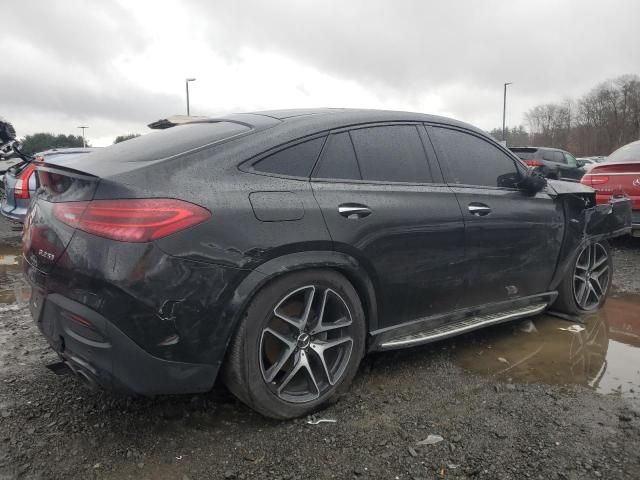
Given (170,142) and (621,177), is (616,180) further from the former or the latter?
(170,142)

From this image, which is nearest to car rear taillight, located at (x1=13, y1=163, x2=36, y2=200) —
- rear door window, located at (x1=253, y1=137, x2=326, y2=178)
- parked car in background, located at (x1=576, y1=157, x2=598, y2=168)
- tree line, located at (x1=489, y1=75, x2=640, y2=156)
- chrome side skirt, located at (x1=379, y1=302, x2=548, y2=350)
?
rear door window, located at (x1=253, y1=137, x2=326, y2=178)

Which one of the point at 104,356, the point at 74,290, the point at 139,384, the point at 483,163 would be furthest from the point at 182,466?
the point at 483,163

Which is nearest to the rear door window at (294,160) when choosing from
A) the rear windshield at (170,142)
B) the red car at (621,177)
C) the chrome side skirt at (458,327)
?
the rear windshield at (170,142)

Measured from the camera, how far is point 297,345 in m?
2.60

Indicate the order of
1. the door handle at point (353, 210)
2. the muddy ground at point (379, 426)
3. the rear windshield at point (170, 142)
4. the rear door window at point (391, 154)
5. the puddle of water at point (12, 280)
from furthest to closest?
the puddle of water at point (12, 280), the rear door window at point (391, 154), the door handle at point (353, 210), the rear windshield at point (170, 142), the muddy ground at point (379, 426)

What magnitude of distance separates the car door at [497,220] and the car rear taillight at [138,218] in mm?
1820

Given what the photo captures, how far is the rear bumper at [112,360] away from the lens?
2.16 meters

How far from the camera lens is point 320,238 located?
254 centimetres

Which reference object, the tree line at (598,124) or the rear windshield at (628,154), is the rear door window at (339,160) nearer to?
the rear windshield at (628,154)

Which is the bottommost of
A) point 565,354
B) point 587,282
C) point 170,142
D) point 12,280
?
point 565,354

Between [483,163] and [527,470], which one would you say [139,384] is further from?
[483,163]

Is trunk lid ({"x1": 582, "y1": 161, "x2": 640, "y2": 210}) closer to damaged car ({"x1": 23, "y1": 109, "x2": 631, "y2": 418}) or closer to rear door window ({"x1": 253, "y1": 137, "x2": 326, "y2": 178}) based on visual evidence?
damaged car ({"x1": 23, "y1": 109, "x2": 631, "y2": 418})

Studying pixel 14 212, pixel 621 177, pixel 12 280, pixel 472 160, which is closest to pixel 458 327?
pixel 472 160

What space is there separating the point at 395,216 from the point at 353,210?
0.29 metres
